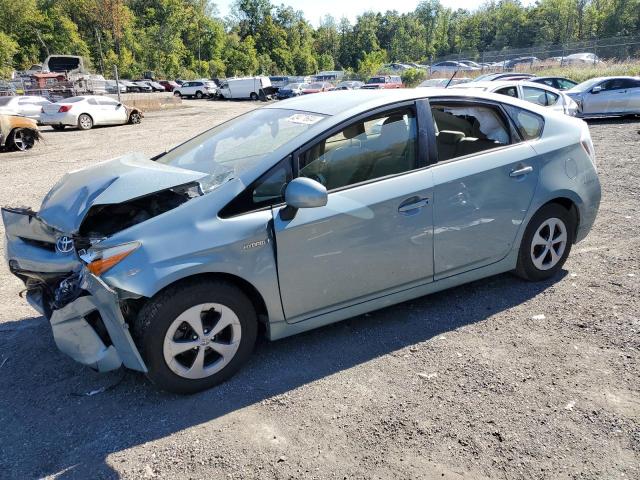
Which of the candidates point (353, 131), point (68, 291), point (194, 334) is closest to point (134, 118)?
point (353, 131)

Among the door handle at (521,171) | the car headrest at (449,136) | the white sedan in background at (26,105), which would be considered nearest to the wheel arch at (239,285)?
the car headrest at (449,136)

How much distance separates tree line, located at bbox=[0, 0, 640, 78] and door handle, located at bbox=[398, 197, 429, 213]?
51383 mm

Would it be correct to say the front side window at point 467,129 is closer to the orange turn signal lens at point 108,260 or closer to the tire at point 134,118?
the orange turn signal lens at point 108,260

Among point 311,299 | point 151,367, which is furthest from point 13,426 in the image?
point 311,299

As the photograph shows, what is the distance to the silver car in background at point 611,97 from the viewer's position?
1648 cm

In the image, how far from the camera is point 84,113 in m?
21.2

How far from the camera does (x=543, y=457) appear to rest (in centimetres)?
253

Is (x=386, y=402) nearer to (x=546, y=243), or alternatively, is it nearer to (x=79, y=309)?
(x=79, y=309)

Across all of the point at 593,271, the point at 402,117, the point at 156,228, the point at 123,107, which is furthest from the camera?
the point at 123,107

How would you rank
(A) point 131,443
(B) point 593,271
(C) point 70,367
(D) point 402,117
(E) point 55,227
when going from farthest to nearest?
1. (B) point 593,271
2. (D) point 402,117
3. (C) point 70,367
4. (E) point 55,227
5. (A) point 131,443

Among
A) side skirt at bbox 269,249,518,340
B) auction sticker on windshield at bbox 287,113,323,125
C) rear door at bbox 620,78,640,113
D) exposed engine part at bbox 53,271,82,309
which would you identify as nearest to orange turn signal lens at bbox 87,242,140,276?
exposed engine part at bbox 53,271,82,309

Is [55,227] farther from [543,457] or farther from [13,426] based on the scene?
[543,457]

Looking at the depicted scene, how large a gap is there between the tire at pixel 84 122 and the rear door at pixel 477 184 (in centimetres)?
2064

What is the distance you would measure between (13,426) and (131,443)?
736 mm
